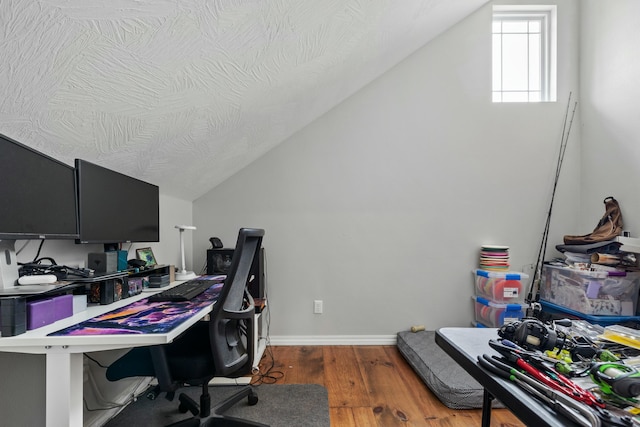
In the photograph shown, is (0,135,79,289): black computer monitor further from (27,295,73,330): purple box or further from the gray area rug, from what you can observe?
the gray area rug

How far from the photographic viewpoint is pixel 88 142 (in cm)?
134

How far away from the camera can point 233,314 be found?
139cm

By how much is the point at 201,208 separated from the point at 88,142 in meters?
1.50

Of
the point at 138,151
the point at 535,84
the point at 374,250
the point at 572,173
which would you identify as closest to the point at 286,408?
the point at 374,250

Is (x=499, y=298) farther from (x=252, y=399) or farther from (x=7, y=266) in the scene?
(x=7, y=266)

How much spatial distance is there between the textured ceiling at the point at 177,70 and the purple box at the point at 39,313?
60cm

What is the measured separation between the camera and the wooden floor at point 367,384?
1.77 meters

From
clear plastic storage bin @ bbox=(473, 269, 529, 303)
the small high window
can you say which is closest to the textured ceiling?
the small high window

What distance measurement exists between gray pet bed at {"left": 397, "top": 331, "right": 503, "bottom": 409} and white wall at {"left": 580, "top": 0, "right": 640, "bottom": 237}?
1.67 m

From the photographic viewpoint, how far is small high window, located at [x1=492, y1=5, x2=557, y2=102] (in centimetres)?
293

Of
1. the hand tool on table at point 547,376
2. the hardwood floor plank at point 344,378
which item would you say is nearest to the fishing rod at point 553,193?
the hardwood floor plank at point 344,378

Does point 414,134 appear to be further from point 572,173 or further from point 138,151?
point 138,151

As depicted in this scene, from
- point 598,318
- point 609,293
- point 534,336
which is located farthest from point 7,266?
point 609,293

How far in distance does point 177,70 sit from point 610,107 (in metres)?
3.20
